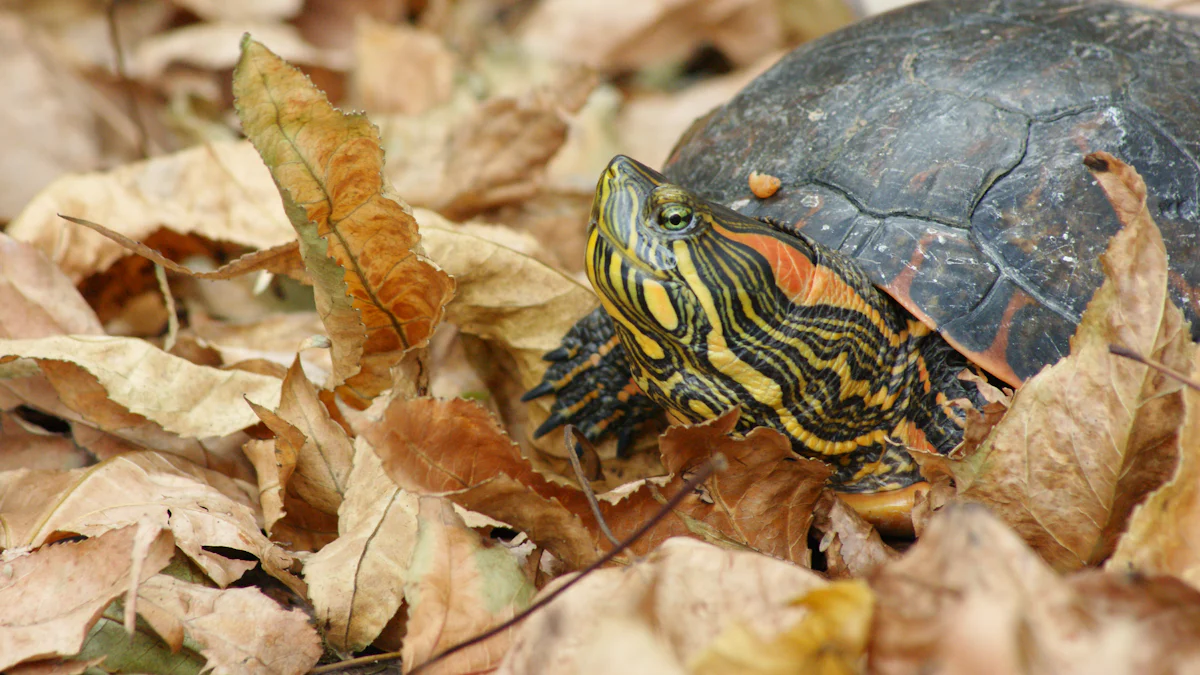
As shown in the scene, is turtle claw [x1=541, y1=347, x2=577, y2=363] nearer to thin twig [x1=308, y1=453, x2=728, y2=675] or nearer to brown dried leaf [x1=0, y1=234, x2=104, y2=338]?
thin twig [x1=308, y1=453, x2=728, y2=675]

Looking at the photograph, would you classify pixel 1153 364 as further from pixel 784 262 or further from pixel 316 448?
pixel 316 448

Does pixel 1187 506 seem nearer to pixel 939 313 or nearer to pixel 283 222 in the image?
pixel 939 313

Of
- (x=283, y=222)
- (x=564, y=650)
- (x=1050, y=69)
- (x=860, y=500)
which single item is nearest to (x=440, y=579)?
(x=564, y=650)

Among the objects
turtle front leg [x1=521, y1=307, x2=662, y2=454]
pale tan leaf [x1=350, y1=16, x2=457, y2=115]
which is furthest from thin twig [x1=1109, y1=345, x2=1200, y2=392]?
pale tan leaf [x1=350, y1=16, x2=457, y2=115]

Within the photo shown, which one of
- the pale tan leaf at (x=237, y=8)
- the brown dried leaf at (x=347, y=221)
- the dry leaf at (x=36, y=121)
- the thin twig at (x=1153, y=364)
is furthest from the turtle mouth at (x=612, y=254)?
the pale tan leaf at (x=237, y=8)

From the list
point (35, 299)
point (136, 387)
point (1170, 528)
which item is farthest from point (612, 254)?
point (35, 299)
